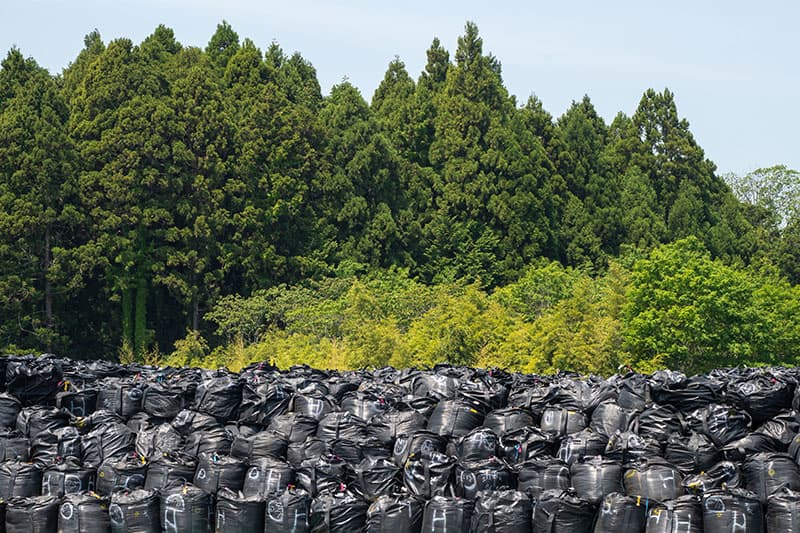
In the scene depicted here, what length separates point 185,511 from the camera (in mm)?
9883

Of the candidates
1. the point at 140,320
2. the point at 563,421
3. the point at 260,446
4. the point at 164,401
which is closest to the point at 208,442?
the point at 260,446

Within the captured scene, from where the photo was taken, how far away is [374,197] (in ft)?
141

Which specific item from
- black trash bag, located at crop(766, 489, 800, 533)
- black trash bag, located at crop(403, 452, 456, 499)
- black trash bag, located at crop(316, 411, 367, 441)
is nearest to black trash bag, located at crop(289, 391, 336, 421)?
black trash bag, located at crop(316, 411, 367, 441)

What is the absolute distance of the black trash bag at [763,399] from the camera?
445 inches

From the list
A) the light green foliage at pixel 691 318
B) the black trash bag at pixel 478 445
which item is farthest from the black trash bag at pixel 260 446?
the light green foliage at pixel 691 318

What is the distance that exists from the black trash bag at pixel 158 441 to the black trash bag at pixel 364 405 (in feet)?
6.01

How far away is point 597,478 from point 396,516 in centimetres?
177

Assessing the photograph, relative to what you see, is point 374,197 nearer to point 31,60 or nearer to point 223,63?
point 223,63

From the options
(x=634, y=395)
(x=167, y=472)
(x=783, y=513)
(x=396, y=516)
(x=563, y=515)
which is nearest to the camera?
(x=783, y=513)

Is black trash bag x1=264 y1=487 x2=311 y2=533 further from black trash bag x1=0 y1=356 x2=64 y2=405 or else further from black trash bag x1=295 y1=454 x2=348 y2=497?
black trash bag x1=0 y1=356 x2=64 y2=405

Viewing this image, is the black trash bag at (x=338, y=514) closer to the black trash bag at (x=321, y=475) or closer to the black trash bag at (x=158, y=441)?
the black trash bag at (x=321, y=475)

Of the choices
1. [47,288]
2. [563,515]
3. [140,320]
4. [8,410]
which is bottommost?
[563,515]

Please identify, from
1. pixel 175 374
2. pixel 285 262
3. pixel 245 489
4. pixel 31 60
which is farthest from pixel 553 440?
pixel 31 60

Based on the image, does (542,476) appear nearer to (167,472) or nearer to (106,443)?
(167,472)
